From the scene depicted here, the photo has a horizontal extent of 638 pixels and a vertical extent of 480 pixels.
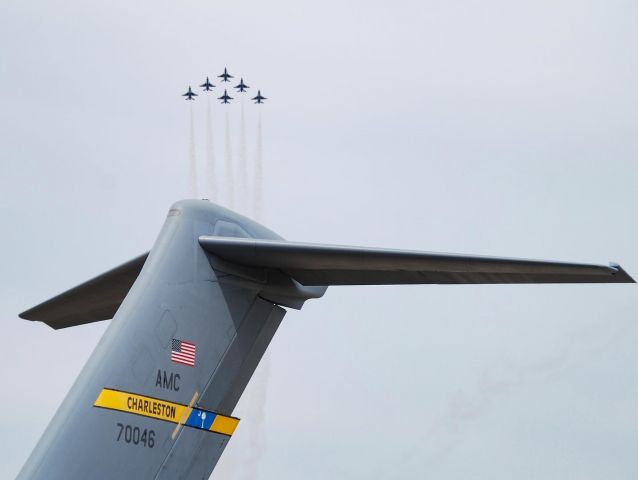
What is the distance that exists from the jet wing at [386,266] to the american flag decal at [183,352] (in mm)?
867

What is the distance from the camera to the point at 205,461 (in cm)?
1089

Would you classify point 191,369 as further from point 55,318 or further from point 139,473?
point 55,318

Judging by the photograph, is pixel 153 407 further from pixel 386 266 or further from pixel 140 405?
pixel 386 266

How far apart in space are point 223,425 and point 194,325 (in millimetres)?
930

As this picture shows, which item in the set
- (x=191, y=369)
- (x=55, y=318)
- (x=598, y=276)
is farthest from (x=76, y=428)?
Answer: (x=598, y=276)

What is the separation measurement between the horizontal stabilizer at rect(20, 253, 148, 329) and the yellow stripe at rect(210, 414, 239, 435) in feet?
5.54

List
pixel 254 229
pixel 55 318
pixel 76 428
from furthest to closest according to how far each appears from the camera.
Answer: pixel 55 318, pixel 254 229, pixel 76 428

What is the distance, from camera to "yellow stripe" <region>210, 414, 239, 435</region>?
1107cm

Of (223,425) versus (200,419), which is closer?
(200,419)

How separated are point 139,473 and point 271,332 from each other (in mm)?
2154

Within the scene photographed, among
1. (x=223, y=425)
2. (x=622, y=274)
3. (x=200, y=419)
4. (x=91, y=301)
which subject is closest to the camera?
(x=622, y=274)

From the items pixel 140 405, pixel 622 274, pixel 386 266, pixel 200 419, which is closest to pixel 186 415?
pixel 200 419

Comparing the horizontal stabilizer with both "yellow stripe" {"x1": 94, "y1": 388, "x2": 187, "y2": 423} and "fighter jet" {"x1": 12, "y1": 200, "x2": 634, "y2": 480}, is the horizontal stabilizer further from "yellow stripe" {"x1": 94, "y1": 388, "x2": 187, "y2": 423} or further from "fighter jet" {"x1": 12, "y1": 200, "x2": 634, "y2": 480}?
"yellow stripe" {"x1": 94, "y1": 388, "x2": 187, "y2": 423}

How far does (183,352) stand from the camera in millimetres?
10805
